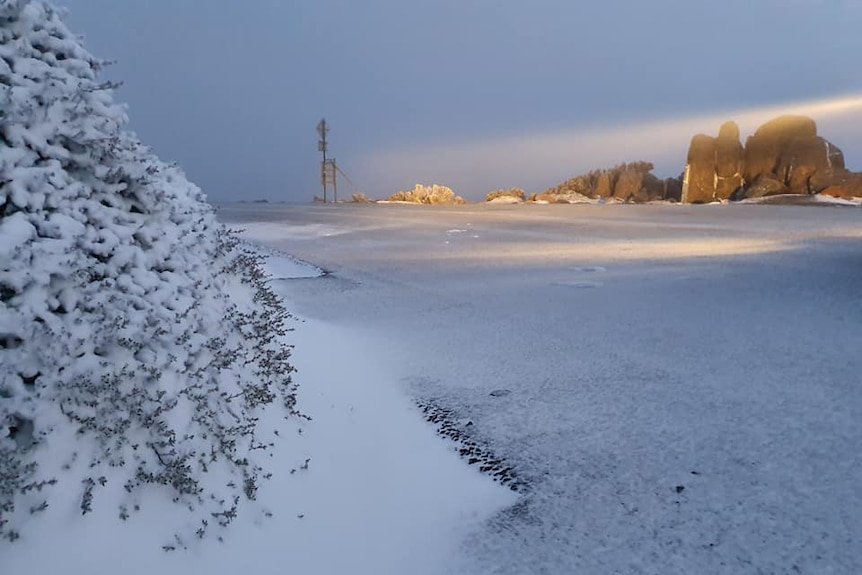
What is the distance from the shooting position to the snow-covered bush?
2500mm

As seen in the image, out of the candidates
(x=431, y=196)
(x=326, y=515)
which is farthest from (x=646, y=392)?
(x=431, y=196)

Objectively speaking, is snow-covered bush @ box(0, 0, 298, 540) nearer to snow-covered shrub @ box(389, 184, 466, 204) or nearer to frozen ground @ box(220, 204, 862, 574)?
frozen ground @ box(220, 204, 862, 574)

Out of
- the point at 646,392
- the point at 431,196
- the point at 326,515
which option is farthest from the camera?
the point at 431,196

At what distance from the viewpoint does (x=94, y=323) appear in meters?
2.81

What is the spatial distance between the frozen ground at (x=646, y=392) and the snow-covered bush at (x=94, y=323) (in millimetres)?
1364

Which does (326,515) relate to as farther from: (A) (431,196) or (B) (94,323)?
(A) (431,196)

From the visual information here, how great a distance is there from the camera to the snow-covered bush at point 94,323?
250 centimetres

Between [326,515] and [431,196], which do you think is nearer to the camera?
[326,515]

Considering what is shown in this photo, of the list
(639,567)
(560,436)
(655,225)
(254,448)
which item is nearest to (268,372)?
(254,448)

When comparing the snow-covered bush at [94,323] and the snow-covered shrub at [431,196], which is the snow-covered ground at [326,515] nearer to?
the snow-covered bush at [94,323]

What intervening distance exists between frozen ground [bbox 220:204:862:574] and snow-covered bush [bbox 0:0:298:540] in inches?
53.7

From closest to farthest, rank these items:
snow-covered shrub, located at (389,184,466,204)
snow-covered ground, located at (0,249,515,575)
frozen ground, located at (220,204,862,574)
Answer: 1. snow-covered ground, located at (0,249,515,575)
2. frozen ground, located at (220,204,862,574)
3. snow-covered shrub, located at (389,184,466,204)

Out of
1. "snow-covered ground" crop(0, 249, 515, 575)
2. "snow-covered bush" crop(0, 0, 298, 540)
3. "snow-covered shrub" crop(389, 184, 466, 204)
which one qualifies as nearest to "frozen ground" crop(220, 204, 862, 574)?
"snow-covered ground" crop(0, 249, 515, 575)

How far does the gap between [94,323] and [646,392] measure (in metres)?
3.81
